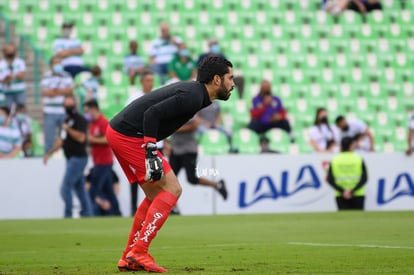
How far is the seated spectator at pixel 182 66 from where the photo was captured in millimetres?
24141

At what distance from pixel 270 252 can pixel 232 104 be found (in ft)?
48.2

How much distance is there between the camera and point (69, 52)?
2403 centimetres

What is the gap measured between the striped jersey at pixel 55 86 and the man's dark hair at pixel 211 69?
43.3 feet

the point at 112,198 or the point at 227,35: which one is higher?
the point at 227,35

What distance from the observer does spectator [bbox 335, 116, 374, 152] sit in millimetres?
23469

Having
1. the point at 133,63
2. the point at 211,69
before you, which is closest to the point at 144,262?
the point at 211,69

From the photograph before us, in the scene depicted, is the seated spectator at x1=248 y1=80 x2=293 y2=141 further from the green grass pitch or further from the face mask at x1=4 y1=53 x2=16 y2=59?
the face mask at x1=4 y1=53 x2=16 y2=59

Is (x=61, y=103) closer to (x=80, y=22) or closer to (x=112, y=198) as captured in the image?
(x=112, y=198)

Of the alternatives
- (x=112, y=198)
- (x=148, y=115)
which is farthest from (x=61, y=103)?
(x=148, y=115)

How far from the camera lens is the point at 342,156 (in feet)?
68.8

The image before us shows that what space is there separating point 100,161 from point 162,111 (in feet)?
38.9

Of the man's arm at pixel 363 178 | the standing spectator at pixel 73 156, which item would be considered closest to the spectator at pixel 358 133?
the man's arm at pixel 363 178

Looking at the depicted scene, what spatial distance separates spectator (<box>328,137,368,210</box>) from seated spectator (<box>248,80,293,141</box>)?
9.99ft

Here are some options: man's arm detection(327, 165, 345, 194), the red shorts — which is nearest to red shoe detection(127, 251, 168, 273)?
the red shorts
